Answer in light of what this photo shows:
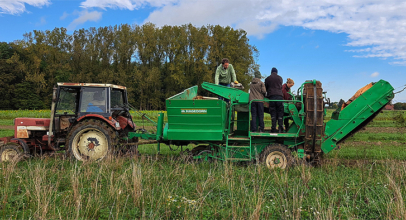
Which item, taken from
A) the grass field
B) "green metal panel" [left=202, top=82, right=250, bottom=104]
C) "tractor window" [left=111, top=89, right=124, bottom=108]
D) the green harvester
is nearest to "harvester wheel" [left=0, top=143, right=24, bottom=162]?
the grass field

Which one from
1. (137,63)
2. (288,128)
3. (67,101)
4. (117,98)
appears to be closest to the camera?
(288,128)

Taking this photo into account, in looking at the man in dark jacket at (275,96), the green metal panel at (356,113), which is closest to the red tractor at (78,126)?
the man in dark jacket at (275,96)

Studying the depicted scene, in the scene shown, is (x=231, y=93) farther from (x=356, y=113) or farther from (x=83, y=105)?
(x=83, y=105)

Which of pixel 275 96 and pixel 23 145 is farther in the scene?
pixel 23 145

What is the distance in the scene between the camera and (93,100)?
810 centimetres

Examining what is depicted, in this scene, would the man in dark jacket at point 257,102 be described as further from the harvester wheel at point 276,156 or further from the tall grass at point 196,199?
the tall grass at point 196,199

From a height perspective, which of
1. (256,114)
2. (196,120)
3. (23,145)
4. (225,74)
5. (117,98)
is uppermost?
(225,74)

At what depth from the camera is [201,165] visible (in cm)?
716

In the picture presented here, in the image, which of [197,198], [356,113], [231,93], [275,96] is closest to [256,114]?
[275,96]

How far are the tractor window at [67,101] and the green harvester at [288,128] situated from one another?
9.64 feet

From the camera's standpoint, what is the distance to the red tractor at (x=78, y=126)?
25.3 ft

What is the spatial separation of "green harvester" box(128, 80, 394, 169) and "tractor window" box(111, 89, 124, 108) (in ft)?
6.44

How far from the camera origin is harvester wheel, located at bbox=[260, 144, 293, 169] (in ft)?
22.8

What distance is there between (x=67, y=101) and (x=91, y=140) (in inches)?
61.8
